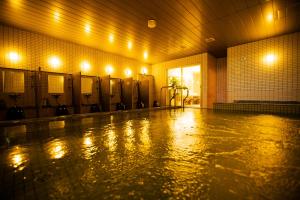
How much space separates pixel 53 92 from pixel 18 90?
94cm

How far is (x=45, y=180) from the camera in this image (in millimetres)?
1026

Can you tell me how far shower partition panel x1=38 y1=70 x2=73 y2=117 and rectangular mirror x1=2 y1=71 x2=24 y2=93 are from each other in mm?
558

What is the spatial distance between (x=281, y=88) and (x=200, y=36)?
329cm

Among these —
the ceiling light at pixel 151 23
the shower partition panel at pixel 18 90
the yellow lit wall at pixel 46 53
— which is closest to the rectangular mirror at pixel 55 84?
the yellow lit wall at pixel 46 53

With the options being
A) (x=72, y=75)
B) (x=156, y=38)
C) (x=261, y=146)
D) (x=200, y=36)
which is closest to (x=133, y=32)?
(x=156, y=38)

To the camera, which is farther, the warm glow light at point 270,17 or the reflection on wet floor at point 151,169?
the warm glow light at point 270,17

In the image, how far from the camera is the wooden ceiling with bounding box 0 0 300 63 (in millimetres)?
3373

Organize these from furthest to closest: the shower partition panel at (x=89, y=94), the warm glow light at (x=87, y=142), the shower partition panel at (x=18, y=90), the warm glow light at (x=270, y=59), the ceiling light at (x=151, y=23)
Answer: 1. the shower partition panel at (x=89, y=94)
2. the warm glow light at (x=270, y=59)
3. the shower partition panel at (x=18, y=90)
4. the ceiling light at (x=151, y=23)
5. the warm glow light at (x=87, y=142)

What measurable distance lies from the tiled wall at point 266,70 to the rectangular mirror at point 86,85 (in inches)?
230

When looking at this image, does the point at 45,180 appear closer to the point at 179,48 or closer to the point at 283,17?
the point at 283,17

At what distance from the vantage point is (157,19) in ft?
13.1

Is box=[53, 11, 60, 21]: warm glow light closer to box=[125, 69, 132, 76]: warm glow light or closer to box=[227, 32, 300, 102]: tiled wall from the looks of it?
box=[125, 69, 132, 76]: warm glow light

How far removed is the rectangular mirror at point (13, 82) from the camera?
4.55 meters

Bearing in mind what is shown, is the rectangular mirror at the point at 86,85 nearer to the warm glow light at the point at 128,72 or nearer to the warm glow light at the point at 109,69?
the warm glow light at the point at 109,69
